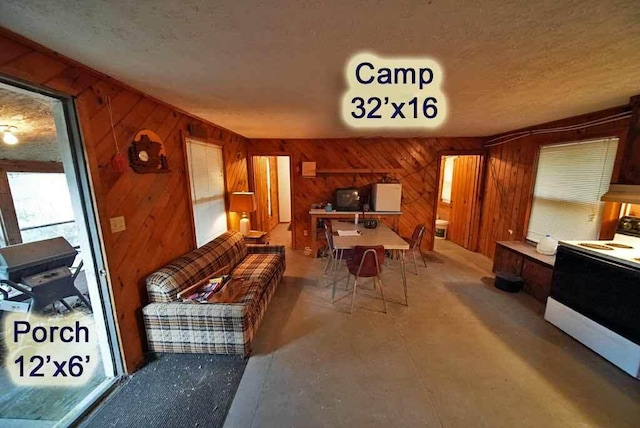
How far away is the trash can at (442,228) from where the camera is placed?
5830 mm

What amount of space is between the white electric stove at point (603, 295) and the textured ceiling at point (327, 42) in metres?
1.39

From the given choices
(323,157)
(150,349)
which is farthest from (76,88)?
(323,157)

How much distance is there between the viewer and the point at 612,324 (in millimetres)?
1956

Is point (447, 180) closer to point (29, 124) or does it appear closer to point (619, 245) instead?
point (619, 245)

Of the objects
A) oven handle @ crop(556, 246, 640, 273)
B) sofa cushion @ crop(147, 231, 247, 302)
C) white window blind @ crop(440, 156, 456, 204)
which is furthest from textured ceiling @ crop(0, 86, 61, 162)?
white window blind @ crop(440, 156, 456, 204)

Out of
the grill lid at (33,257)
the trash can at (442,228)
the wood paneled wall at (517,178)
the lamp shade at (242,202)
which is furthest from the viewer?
the trash can at (442,228)

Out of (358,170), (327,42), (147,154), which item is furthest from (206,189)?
(358,170)

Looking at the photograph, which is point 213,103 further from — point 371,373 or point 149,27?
point 371,373

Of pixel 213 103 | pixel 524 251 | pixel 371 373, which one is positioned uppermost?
pixel 213 103

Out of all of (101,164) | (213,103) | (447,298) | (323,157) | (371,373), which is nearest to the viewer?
(101,164)

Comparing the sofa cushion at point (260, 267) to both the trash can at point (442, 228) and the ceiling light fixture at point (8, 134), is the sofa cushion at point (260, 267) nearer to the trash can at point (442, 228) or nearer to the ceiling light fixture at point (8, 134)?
the ceiling light fixture at point (8, 134)

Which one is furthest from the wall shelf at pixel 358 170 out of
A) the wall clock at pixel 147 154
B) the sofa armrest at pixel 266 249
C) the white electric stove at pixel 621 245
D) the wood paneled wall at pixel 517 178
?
the wall clock at pixel 147 154

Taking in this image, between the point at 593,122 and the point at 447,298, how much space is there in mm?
2657

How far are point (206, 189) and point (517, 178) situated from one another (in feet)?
15.9
